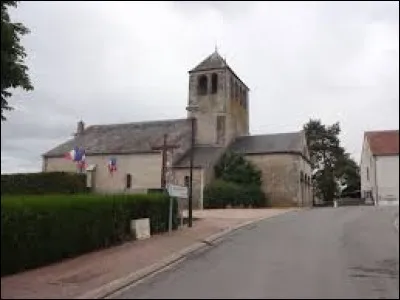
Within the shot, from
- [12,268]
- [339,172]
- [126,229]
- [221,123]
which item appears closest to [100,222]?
[126,229]

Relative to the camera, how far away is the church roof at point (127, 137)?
59.5 meters

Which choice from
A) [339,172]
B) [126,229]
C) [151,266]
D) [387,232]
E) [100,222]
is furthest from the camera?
[339,172]

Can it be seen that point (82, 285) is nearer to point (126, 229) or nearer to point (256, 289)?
point (256, 289)

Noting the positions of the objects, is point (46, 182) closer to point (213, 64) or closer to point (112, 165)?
point (112, 165)

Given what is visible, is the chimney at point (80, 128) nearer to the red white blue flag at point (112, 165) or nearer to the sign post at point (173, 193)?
the red white blue flag at point (112, 165)

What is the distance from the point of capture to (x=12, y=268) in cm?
1376

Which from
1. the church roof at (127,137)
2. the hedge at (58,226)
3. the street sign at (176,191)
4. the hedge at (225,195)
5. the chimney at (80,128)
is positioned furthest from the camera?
the chimney at (80,128)

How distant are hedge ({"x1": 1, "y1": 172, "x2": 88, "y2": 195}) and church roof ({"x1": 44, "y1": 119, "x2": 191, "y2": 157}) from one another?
14.7 metres

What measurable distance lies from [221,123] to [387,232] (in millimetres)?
36695

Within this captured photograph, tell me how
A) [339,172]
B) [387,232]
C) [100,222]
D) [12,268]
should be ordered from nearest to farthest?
[12,268], [100,222], [387,232], [339,172]

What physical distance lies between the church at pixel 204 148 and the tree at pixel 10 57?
38822 millimetres

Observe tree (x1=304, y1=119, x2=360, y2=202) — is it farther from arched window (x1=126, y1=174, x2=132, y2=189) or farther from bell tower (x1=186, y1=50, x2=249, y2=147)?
arched window (x1=126, y1=174, x2=132, y2=189)

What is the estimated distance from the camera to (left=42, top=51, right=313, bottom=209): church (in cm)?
5578

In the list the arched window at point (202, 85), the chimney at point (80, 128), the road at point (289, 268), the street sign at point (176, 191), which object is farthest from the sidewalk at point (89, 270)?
the chimney at point (80, 128)
